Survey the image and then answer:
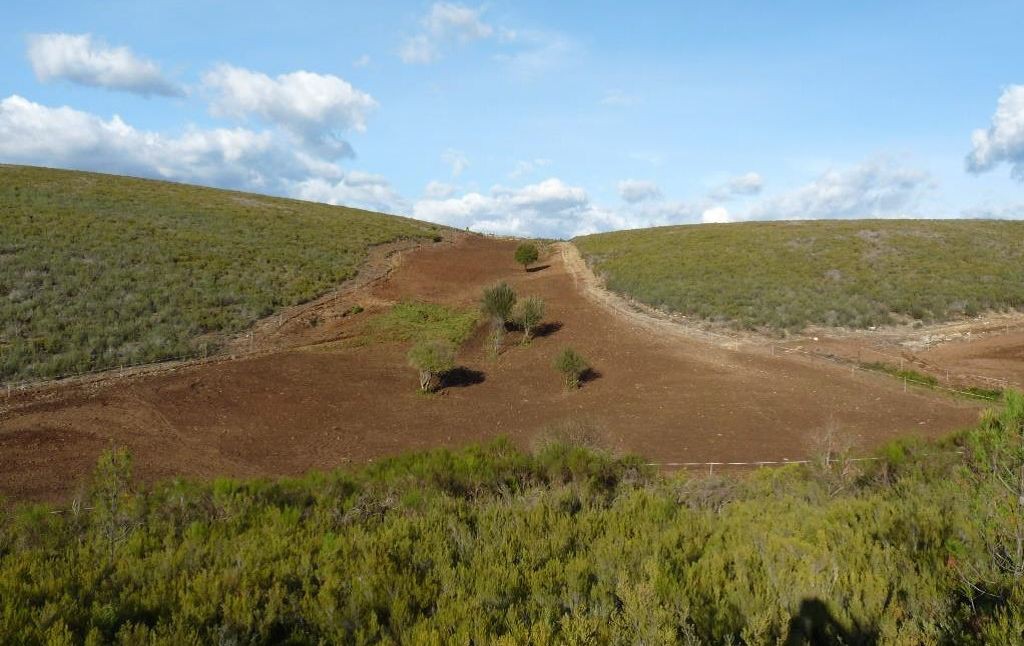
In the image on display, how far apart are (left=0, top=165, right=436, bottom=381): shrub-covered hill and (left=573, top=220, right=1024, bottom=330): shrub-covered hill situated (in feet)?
59.2

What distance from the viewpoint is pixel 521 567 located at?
434cm

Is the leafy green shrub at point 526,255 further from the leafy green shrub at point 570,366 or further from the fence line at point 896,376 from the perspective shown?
the leafy green shrub at point 570,366

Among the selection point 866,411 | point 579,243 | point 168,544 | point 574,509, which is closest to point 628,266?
point 579,243

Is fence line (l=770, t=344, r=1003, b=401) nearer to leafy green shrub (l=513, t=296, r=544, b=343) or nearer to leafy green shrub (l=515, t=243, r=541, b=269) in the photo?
leafy green shrub (l=513, t=296, r=544, b=343)

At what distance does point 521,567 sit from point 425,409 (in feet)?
39.8

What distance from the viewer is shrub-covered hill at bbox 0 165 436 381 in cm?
1811

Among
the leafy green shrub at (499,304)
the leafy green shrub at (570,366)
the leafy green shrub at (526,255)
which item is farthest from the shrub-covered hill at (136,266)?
the leafy green shrub at (570,366)

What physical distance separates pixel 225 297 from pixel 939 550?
24991 millimetres

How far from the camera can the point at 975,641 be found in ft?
11.4

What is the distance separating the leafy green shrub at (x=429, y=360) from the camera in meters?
17.1

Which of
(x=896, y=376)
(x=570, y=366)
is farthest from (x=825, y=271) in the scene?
(x=570, y=366)

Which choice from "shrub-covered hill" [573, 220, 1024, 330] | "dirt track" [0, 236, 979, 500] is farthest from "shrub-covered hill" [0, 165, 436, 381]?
"shrub-covered hill" [573, 220, 1024, 330]

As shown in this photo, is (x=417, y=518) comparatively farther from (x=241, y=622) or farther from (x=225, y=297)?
(x=225, y=297)

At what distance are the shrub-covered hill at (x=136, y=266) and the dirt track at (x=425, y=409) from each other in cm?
276
